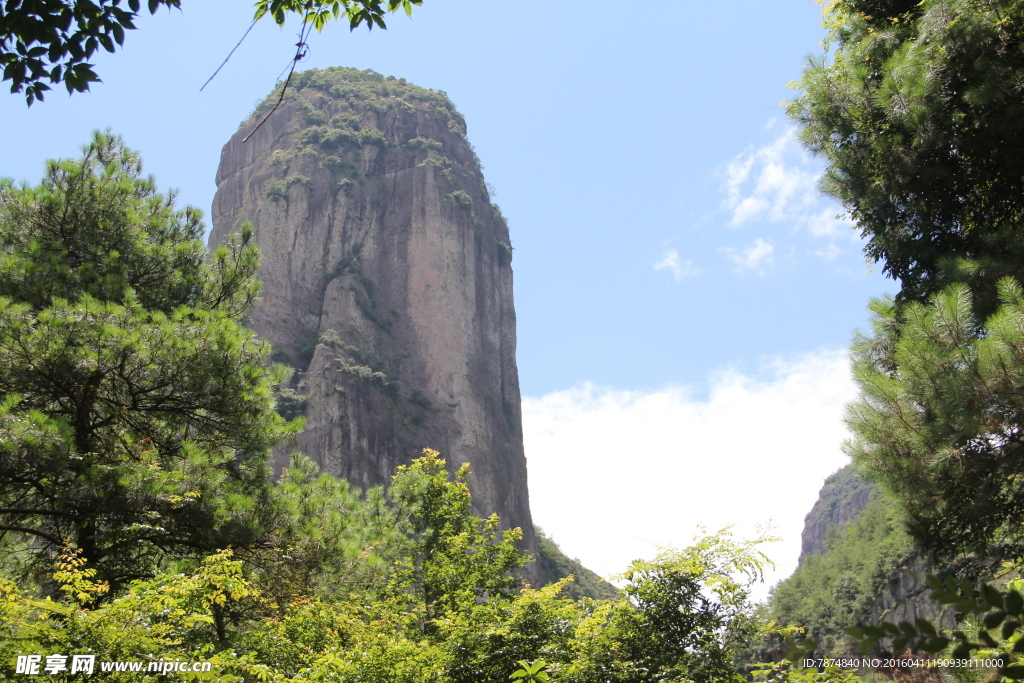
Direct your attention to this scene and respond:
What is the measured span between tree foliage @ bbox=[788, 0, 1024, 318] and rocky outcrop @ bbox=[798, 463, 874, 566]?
113 m

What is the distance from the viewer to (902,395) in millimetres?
4680

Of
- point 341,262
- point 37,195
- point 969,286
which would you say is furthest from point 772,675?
point 341,262

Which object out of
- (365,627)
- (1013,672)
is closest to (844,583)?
(365,627)

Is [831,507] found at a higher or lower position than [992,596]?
higher

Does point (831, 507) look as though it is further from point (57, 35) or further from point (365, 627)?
point (57, 35)

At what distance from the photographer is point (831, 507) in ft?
393

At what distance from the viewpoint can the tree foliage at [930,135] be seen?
17.4ft

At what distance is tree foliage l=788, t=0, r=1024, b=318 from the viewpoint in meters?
5.31

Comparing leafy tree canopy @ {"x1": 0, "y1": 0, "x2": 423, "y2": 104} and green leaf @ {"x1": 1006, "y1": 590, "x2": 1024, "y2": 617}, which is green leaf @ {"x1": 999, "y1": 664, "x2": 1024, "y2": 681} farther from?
leafy tree canopy @ {"x1": 0, "y1": 0, "x2": 423, "y2": 104}

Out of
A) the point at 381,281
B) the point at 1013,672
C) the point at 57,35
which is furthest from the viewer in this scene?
the point at 381,281

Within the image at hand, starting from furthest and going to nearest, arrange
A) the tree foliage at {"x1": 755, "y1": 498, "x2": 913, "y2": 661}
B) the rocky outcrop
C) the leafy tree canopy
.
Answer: the rocky outcrop
the tree foliage at {"x1": 755, "y1": 498, "x2": 913, "y2": 661}
the leafy tree canopy

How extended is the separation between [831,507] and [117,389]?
13211 centimetres

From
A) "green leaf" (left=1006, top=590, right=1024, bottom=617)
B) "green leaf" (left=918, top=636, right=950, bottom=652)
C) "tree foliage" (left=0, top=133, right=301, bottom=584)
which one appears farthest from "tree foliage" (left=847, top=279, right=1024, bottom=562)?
"tree foliage" (left=0, top=133, right=301, bottom=584)

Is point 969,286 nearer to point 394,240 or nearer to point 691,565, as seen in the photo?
point 691,565
